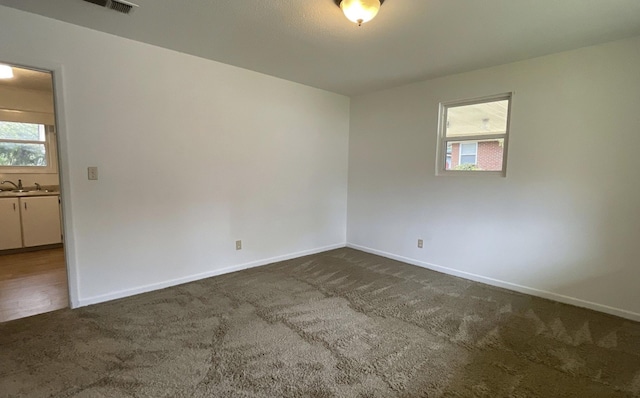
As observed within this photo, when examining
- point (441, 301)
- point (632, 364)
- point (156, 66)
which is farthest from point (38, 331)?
point (632, 364)

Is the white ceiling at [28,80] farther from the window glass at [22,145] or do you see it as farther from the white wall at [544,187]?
the white wall at [544,187]

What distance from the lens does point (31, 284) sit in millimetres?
3291

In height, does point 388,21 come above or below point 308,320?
above

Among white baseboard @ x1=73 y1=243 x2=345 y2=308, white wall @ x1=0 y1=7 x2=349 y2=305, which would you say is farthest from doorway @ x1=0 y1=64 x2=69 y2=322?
white wall @ x1=0 y1=7 x2=349 y2=305

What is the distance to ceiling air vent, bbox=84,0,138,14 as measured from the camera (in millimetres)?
2150

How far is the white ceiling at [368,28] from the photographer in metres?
2.15

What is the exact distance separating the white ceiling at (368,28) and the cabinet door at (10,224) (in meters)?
3.39

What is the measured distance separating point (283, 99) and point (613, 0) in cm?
321

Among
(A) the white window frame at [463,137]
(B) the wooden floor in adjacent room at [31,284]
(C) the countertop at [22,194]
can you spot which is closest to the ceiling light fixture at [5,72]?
(C) the countertop at [22,194]

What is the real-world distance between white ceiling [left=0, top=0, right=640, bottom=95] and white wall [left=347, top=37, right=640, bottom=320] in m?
0.30

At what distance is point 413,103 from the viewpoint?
4027 millimetres

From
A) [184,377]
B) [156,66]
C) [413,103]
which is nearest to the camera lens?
[184,377]

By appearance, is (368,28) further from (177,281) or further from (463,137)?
(177,281)

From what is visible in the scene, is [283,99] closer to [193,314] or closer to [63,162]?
[63,162]
